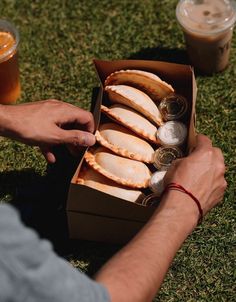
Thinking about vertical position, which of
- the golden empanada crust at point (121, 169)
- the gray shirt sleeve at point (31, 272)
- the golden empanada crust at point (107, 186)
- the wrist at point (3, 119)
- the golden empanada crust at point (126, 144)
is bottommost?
the golden empanada crust at point (107, 186)

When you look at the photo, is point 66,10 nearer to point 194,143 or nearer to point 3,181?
point 3,181

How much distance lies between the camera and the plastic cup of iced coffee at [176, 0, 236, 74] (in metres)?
2.60

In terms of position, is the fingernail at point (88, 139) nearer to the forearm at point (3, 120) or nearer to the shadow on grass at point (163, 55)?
the forearm at point (3, 120)

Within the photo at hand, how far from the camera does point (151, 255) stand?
4.75 feet

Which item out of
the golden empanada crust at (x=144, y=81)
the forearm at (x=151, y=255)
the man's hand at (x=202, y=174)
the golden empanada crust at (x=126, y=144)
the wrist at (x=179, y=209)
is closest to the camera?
the forearm at (x=151, y=255)

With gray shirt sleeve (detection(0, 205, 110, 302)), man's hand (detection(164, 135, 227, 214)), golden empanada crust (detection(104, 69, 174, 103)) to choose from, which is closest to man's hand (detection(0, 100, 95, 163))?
golden empanada crust (detection(104, 69, 174, 103))

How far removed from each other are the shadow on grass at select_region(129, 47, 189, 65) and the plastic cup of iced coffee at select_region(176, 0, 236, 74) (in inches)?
7.1

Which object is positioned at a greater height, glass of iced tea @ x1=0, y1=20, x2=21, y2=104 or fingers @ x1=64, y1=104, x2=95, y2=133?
fingers @ x1=64, y1=104, x2=95, y2=133

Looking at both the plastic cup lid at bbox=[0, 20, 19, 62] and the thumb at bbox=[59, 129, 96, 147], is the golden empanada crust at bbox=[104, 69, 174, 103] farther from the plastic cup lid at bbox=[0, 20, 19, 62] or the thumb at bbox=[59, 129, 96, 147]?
the plastic cup lid at bbox=[0, 20, 19, 62]

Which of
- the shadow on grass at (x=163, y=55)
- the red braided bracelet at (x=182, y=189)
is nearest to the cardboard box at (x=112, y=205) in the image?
the red braided bracelet at (x=182, y=189)

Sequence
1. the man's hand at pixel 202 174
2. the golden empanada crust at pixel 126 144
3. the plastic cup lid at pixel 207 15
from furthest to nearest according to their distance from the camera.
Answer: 1. the plastic cup lid at pixel 207 15
2. the golden empanada crust at pixel 126 144
3. the man's hand at pixel 202 174

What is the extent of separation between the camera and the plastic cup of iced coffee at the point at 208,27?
103 inches

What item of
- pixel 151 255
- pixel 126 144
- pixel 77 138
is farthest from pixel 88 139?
pixel 151 255

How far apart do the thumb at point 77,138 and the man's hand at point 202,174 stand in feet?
1.27
